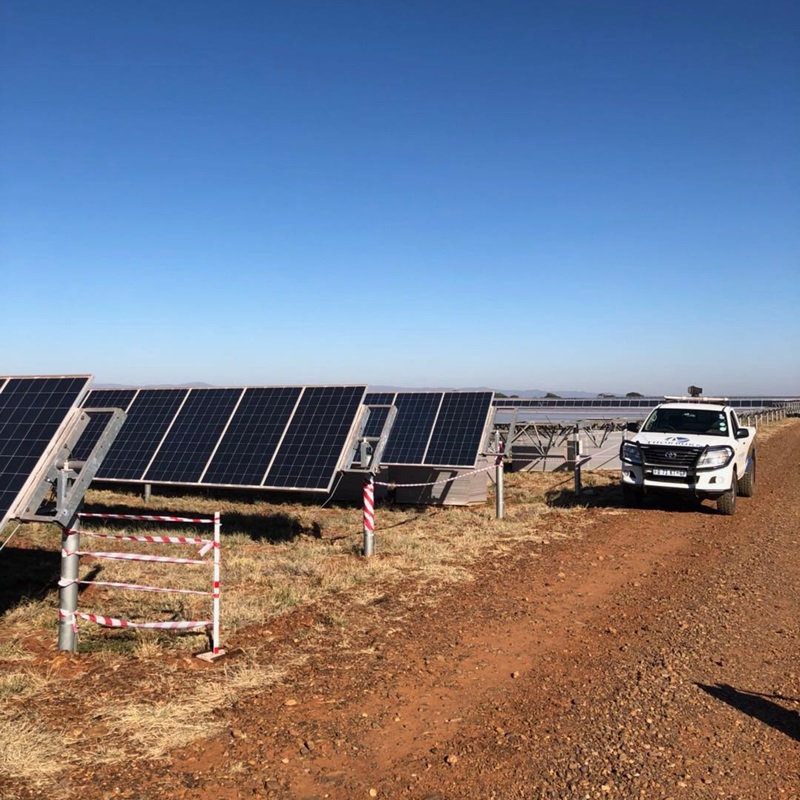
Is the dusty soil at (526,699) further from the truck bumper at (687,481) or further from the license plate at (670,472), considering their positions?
the license plate at (670,472)

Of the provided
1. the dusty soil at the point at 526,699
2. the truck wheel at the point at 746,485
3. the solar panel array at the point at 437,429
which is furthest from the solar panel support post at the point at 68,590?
the truck wheel at the point at 746,485

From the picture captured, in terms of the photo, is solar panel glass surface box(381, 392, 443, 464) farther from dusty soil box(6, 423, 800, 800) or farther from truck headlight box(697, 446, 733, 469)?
dusty soil box(6, 423, 800, 800)

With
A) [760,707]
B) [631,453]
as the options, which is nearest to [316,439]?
[631,453]

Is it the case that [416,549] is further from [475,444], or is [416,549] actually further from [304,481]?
[475,444]

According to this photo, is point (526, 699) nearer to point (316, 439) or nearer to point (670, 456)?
point (316, 439)

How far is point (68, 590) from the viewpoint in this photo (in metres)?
6.84

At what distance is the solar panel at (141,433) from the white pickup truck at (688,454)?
949 centimetres

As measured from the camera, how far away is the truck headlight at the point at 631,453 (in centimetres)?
1444

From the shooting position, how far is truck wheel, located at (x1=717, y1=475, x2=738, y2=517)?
1393 centimetres

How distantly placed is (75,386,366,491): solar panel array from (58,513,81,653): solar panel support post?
3612mm

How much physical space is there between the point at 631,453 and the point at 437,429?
15.0ft

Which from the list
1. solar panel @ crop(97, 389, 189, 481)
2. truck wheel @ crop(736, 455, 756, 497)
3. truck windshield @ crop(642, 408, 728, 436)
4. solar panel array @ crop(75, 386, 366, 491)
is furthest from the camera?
truck wheel @ crop(736, 455, 756, 497)

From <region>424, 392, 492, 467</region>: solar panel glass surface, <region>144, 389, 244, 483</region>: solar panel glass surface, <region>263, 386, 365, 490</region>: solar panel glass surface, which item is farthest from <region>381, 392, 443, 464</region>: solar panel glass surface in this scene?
<region>144, 389, 244, 483</region>: solar panel glass surface

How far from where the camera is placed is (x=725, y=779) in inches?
174
